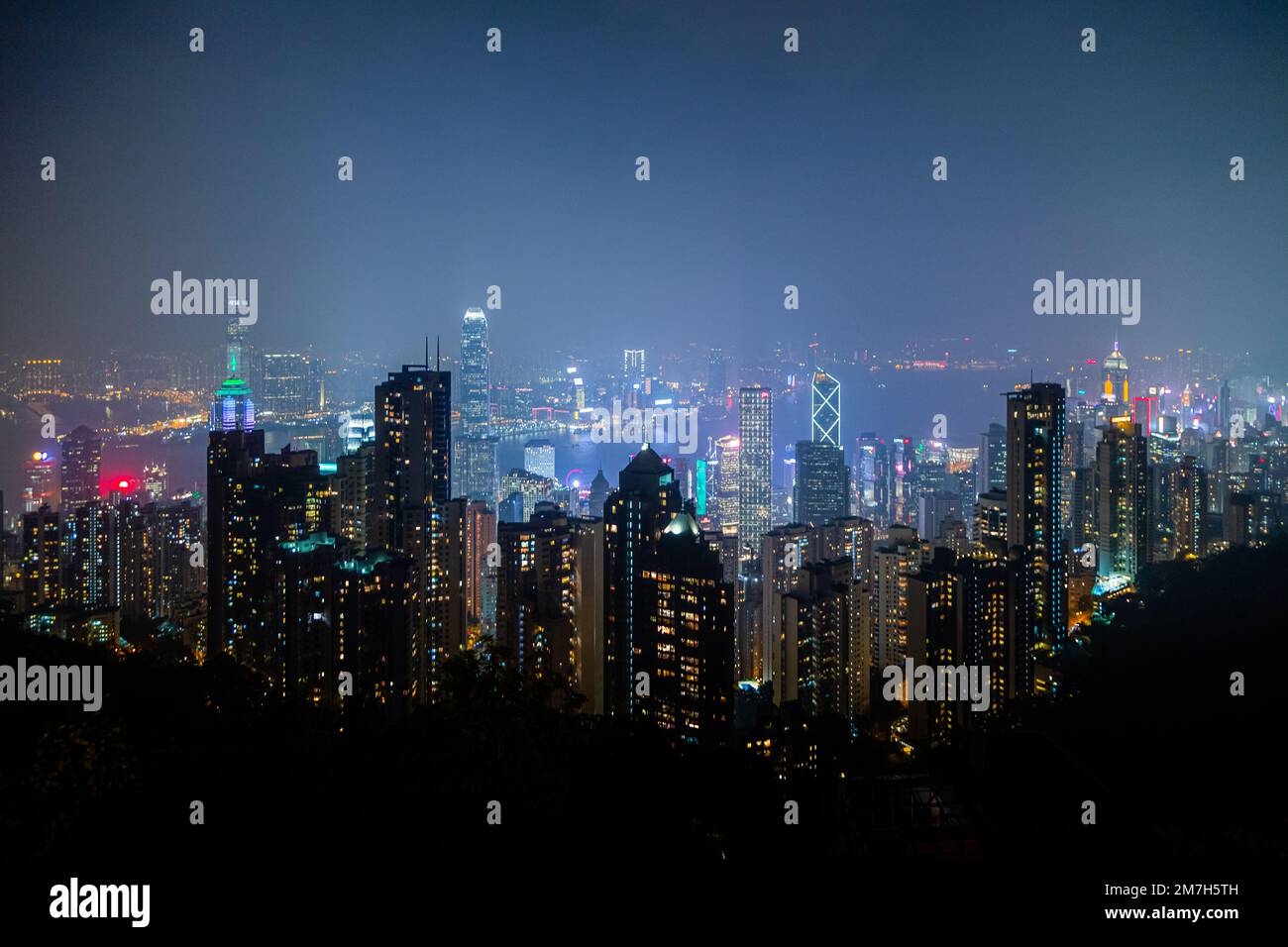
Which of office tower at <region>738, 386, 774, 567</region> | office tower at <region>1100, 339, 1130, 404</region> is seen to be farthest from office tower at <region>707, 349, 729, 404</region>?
office tower at <region>1100, 339, 1130, 404</region>

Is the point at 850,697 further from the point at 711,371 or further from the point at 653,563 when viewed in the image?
the point at 711,371

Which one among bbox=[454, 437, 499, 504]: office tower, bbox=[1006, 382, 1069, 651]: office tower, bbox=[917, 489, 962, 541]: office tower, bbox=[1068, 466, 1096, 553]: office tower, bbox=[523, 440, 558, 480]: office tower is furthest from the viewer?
bbox=[917, 489, 962, 541]: office tower

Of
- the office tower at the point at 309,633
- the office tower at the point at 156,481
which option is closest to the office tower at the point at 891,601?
the office tower at the point at 309,633

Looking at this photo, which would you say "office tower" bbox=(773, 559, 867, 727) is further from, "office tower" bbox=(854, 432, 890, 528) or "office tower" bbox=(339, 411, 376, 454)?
"office tower" bbox=(339, 411, 376, 454)

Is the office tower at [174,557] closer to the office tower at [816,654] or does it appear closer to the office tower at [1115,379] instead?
the office tower at [816,654]
